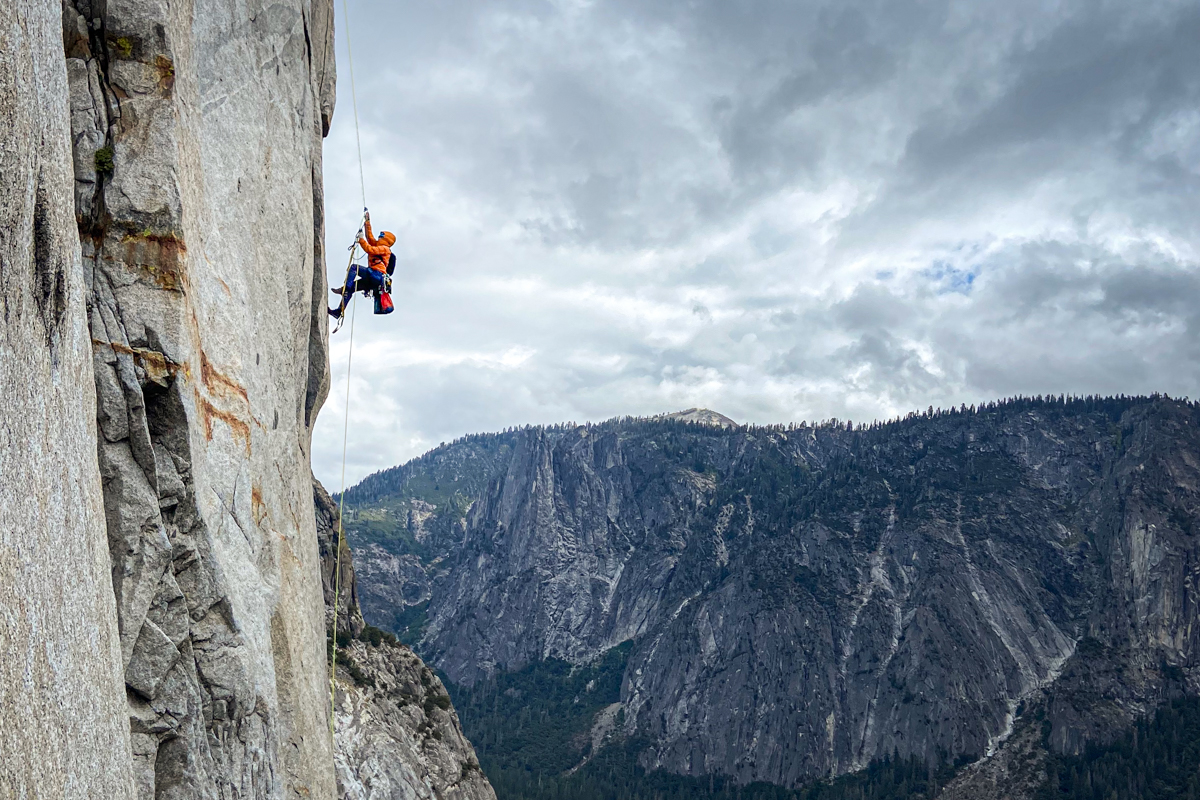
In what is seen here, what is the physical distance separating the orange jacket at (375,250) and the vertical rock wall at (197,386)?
12093 millimetres

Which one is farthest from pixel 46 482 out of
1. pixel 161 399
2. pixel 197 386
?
pixel 197 386

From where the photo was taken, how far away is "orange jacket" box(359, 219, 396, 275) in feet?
105

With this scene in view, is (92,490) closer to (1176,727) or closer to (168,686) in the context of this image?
(168,686)

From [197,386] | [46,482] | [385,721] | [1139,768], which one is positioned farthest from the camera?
[1139,768]

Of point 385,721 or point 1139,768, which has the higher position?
point 385,721

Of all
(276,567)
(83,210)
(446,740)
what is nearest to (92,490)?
(83,210)

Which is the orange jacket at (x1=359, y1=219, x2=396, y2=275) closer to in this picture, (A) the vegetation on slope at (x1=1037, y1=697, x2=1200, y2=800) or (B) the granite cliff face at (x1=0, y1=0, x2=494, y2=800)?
(B) the granite cliff face at (x1=0, y1=0, x2=494, y2=800)

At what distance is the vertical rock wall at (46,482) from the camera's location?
8938 millimetres

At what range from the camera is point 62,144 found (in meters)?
11.2

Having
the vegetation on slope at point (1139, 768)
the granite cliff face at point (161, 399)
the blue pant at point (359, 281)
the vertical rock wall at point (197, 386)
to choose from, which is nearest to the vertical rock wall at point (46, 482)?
the granite cliff face at point (161, 399)

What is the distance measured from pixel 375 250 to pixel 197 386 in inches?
691

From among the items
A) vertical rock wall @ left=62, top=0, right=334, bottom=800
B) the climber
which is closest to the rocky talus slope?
the climber

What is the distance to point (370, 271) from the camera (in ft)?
104

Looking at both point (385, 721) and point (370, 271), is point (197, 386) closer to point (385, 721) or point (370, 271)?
point (370, 271)
